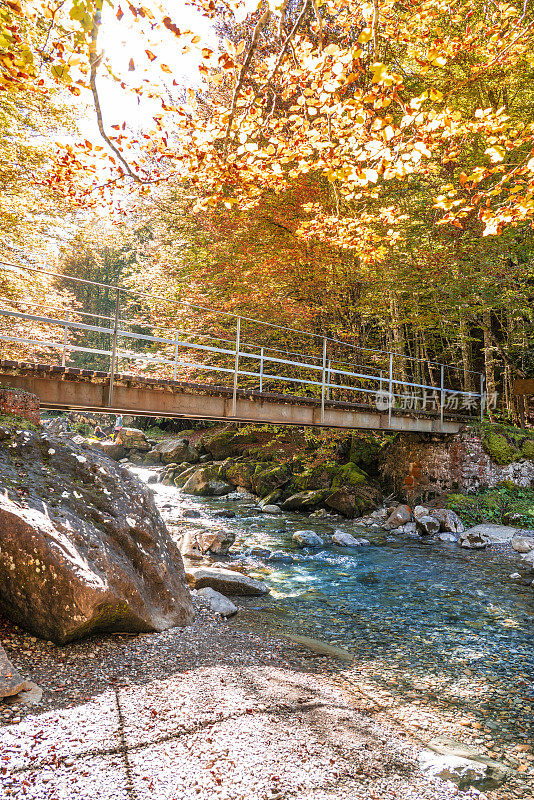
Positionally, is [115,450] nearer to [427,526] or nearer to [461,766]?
[427,526]

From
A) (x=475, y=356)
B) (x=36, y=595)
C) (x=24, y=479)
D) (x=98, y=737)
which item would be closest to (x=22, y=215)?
(x=24, y=479)

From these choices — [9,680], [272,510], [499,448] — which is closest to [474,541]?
[499,448]

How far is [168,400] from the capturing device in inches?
317

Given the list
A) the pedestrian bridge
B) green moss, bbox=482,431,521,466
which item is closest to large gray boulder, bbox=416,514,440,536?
the pedestrian bridge

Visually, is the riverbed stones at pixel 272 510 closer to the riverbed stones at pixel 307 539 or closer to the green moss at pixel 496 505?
the riverbed stones at pixel 307 539

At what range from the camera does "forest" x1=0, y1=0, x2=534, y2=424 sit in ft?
18.9

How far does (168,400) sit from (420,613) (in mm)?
4985

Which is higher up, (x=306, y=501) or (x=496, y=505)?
(x=496, y=505)

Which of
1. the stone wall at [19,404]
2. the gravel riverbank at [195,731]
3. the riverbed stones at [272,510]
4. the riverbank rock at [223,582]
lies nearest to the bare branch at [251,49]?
the stone wall at [19,404]

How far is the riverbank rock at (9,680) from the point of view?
122 inches

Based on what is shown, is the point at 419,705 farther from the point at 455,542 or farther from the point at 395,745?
the point at 455,542

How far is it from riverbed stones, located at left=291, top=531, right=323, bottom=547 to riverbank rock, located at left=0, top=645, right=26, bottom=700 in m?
7.87

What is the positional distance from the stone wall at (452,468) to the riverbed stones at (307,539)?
4.88 m

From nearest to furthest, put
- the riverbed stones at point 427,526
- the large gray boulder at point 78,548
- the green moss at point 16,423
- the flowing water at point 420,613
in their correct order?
the large gray boulder at point 78,548 < the green moss at point 16,423 < the flowing water at point 420,613 < the riverbed stones at point 427,526
